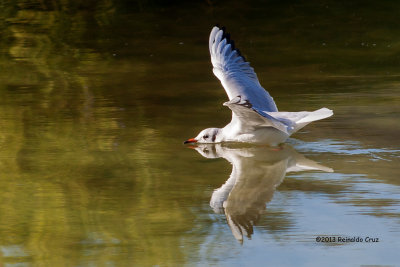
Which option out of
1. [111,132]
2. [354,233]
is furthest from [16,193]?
[354,233]

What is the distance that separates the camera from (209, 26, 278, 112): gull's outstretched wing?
26.0ft

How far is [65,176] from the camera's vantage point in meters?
6.75

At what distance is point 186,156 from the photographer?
24.0 feet

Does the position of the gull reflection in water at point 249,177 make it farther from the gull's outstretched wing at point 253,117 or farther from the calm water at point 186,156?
the gull's outstretched wing at point 253,117

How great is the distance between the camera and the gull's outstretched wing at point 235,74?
7.92 meters

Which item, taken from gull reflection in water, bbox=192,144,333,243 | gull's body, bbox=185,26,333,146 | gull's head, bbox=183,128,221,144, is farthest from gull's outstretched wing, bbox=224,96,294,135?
gull's head, bbox=183,128,221,144

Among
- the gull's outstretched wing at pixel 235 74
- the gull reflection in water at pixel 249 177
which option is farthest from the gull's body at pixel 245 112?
the gull reflection in water at pixel 249 177

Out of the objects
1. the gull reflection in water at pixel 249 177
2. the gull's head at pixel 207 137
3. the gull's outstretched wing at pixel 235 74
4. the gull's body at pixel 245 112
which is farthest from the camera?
the gull's outstretched wing at pixel 235 74

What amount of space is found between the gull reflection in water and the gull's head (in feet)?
0.19

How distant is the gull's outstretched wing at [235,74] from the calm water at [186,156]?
471mm

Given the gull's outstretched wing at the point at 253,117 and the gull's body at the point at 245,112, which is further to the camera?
the gull's body at the point at 245,112

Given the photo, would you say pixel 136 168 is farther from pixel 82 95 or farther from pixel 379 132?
pixel 82 95

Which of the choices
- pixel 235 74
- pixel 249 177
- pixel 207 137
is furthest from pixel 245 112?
pixel 235 74

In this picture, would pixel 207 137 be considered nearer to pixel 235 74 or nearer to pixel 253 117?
pixel 253 117
